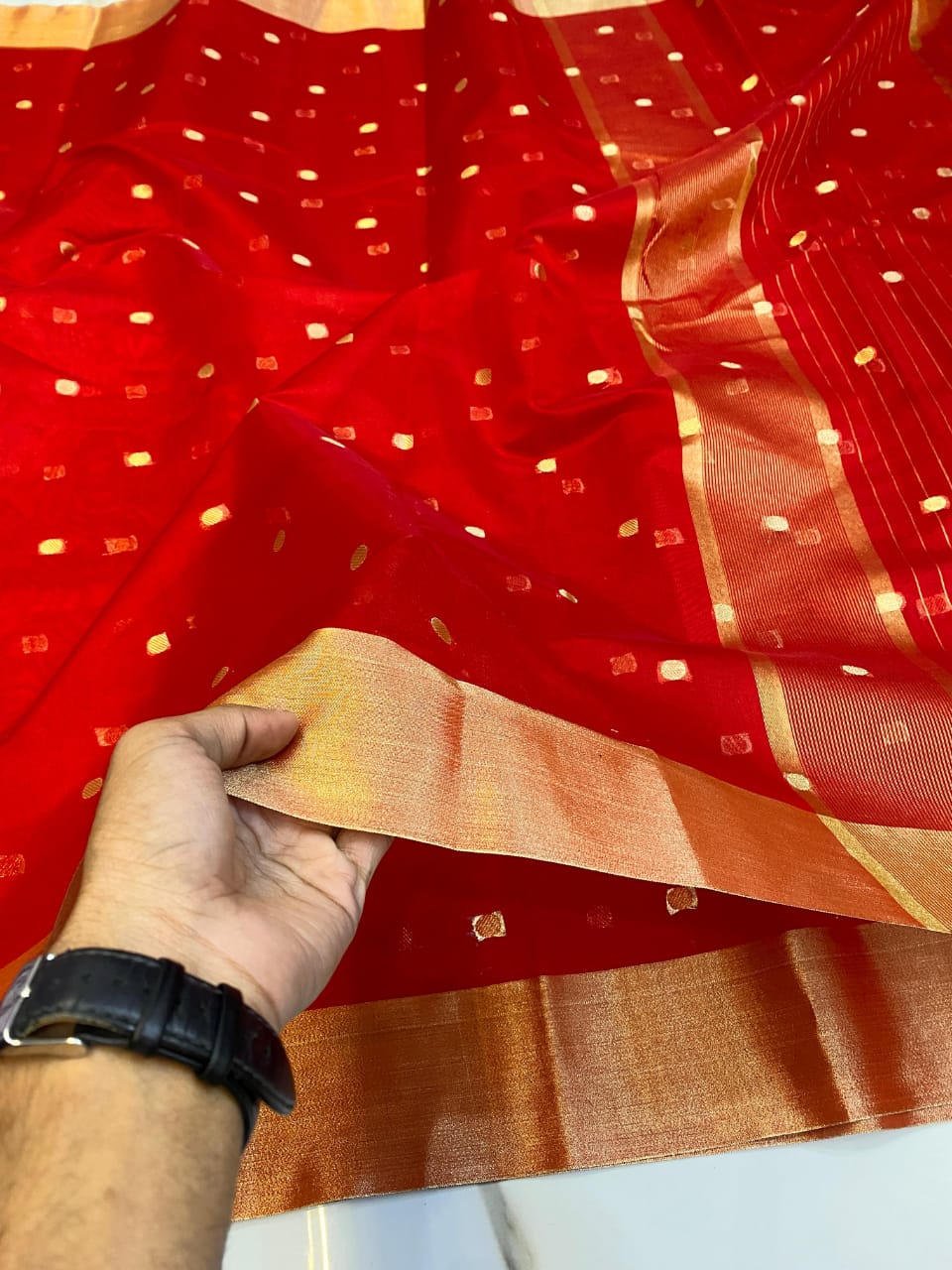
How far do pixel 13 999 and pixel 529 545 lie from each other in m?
0.62

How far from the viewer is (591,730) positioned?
0.76 m

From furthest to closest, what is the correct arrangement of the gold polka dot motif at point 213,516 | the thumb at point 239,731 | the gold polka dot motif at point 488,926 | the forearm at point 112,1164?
the gold polka dot motif at point 213,516, the gold polka dot motif at point 488,926, the thumb at point 239,731, the forearm at point 112,1164

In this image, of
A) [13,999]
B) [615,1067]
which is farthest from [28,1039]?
[615,1067]

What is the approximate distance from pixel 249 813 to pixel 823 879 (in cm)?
41

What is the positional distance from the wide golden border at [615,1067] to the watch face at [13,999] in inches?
11.1

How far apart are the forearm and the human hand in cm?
6

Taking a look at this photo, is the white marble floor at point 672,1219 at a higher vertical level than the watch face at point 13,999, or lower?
lower

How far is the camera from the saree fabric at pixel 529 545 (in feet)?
2.32

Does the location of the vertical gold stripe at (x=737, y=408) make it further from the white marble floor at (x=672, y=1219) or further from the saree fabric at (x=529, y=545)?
the white marble floor at (x=672, y=1219)

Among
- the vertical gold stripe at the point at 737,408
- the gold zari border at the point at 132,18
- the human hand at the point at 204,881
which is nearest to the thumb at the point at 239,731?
the human hand at the point at 204,881

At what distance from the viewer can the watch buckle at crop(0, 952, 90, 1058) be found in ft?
1.61

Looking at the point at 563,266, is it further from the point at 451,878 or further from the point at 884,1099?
the point at 884,1099

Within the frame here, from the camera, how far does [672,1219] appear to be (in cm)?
67

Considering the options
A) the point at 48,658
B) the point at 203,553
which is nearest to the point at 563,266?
the point at 203,553
